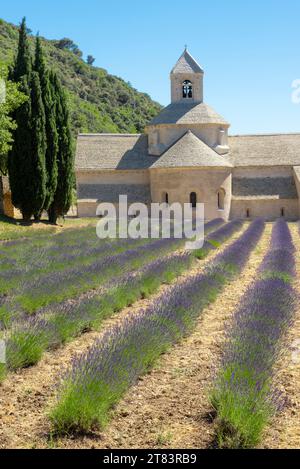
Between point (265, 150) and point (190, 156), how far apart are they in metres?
7.87

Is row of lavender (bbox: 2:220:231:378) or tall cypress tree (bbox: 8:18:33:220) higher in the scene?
tall cypress tree (bbox: 8:18:33:220)

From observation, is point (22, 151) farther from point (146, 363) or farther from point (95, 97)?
point (95, 97)

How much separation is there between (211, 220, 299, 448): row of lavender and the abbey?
26.8 metres

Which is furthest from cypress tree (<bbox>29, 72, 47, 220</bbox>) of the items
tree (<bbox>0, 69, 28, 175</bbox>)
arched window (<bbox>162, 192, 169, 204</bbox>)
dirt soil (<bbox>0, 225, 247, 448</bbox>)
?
dirt soil (<bbox>0, 225, 247, 448</bbox>)

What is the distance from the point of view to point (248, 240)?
60.3 ft

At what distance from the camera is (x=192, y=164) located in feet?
114

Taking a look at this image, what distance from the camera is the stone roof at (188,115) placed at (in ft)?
126

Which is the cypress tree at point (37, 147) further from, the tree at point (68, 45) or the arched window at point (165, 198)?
the tree at point (68, 45)

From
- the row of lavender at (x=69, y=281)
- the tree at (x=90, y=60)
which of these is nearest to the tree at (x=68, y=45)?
the tree at (x=90, y=60)

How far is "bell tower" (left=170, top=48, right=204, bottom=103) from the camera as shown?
1594 inches

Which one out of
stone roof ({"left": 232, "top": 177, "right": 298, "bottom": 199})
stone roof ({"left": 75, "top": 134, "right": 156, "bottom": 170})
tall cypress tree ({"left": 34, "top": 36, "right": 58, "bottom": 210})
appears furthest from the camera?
stone roof ({"left": 75, "top": 134, "right": 156, "bottom": 170})

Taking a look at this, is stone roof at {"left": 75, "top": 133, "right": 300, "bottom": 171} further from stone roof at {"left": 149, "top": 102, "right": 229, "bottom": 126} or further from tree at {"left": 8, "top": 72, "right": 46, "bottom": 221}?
tree at {"left": 8, "top": 72, "right": 46, "bottom": 221}

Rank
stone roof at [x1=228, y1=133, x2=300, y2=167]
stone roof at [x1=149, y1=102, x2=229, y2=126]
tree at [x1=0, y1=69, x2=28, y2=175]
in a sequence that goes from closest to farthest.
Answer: tree at [x1=0, y1=69, x2=28, y2=175] < stone roof at [x1=149, y1=102, x2=229, y2=126] < stone roof at [x1=228, y1=133, x2=300, y2=167]

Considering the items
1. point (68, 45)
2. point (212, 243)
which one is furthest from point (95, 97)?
point (212, 243)
